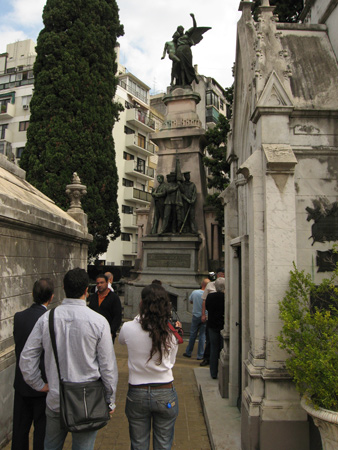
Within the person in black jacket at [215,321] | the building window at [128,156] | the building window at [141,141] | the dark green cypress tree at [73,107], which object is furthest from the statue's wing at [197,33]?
the building window at [141,141]

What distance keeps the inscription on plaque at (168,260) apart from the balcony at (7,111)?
26.9 meters

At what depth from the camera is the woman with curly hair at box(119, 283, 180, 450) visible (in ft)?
10.5

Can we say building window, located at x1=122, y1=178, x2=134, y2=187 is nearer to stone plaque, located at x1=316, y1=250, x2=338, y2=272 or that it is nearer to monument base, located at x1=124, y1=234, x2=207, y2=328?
monument base, located at x1=124, y1=234, x2=207, y2=328

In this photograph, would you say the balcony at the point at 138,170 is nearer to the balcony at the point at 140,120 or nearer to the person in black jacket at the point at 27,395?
the balcony at the point at 140,120

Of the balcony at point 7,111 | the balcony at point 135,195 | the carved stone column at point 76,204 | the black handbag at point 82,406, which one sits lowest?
the black handbag at point 82,406

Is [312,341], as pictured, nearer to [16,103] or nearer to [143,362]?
[143,362]

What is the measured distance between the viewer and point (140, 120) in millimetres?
37938

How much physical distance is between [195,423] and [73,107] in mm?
16680

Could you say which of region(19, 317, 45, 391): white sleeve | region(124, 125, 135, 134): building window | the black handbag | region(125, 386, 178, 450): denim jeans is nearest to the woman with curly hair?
region(125, 386, 178, 450): denim jeans

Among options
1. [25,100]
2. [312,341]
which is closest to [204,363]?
[312,341]

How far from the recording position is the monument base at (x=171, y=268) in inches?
497

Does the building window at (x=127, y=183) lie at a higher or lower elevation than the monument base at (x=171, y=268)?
higher

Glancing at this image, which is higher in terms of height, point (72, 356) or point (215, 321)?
point (72, 356)

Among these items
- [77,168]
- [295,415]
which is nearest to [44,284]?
[295,415]
